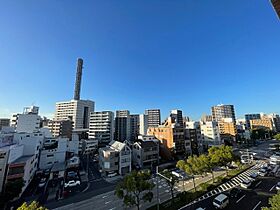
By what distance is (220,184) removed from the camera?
28.1 m

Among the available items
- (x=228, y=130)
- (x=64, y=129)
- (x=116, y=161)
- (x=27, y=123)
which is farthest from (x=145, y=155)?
(x=228, y=130)

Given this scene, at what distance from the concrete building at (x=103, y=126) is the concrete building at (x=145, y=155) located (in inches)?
1187

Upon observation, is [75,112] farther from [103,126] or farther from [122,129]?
[122,129]

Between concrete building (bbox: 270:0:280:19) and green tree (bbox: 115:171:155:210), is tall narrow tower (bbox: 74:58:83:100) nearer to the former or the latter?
green tree (bbox: 115:171:155:210)

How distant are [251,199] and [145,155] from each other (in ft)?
95.5

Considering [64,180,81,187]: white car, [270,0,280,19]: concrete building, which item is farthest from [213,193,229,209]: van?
[64,180,81,187]: white car

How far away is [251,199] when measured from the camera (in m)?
21.7

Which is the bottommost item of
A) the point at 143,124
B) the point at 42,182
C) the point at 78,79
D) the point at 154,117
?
the point at 42,182

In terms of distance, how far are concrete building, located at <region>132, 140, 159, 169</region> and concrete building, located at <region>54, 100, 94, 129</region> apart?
227ft

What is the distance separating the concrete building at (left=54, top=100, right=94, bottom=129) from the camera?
105125 millimetres

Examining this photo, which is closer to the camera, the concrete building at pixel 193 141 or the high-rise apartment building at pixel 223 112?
the concrete building at pixel 193 141

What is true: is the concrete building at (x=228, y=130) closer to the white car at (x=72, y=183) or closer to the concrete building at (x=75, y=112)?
the white car at (x=72, y=183)

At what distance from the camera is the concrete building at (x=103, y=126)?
76.5m

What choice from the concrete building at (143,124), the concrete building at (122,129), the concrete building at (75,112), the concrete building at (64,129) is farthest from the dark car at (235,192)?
the concrete building at (75,112)
